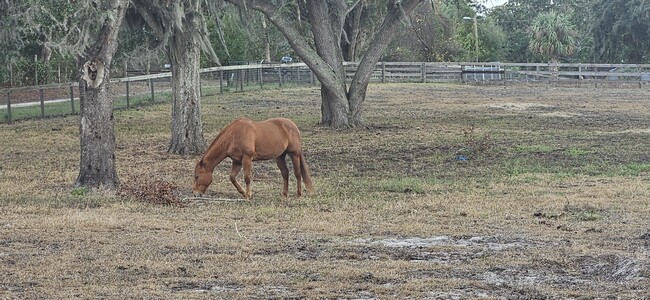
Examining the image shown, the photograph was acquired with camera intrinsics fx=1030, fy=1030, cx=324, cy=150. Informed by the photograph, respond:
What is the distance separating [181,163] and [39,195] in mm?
4556

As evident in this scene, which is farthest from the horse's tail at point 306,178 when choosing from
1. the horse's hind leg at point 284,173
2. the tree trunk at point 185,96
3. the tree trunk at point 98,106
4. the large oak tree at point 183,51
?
the tree trunk at point 185,96

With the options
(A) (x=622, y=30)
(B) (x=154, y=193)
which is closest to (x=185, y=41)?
(B) (x=154, y=193)

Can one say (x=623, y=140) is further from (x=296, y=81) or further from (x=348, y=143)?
(x=296, y=81)

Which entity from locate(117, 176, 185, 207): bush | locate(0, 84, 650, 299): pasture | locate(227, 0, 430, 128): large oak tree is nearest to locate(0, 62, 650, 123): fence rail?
locate(227, 0, 430, 128): large oak tree

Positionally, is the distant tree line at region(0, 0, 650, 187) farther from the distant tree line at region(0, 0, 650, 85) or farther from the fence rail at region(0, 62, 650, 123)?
the fence rail at region(0, 62, 650, 123)

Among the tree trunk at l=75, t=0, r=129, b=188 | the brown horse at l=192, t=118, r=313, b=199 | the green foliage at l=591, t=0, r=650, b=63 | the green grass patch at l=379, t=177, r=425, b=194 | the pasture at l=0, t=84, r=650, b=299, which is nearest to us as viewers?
the pasture at l=0, t=84, r=650, b=299

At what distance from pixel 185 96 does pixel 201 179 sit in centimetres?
586

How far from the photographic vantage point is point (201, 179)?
14.6 m

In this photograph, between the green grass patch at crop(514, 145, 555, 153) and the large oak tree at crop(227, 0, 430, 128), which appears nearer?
the green grass patch at crop(514, 145, 555, 153)

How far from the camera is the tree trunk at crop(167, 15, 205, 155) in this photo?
65.5 feet

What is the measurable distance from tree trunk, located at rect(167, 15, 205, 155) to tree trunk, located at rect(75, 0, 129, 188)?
190 inches

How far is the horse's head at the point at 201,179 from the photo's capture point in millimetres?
14602

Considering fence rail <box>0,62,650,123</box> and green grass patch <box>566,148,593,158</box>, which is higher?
fence rail <box>0,62,650,123</box>

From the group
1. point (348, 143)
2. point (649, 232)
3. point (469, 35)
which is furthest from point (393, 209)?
point (469, 35)
